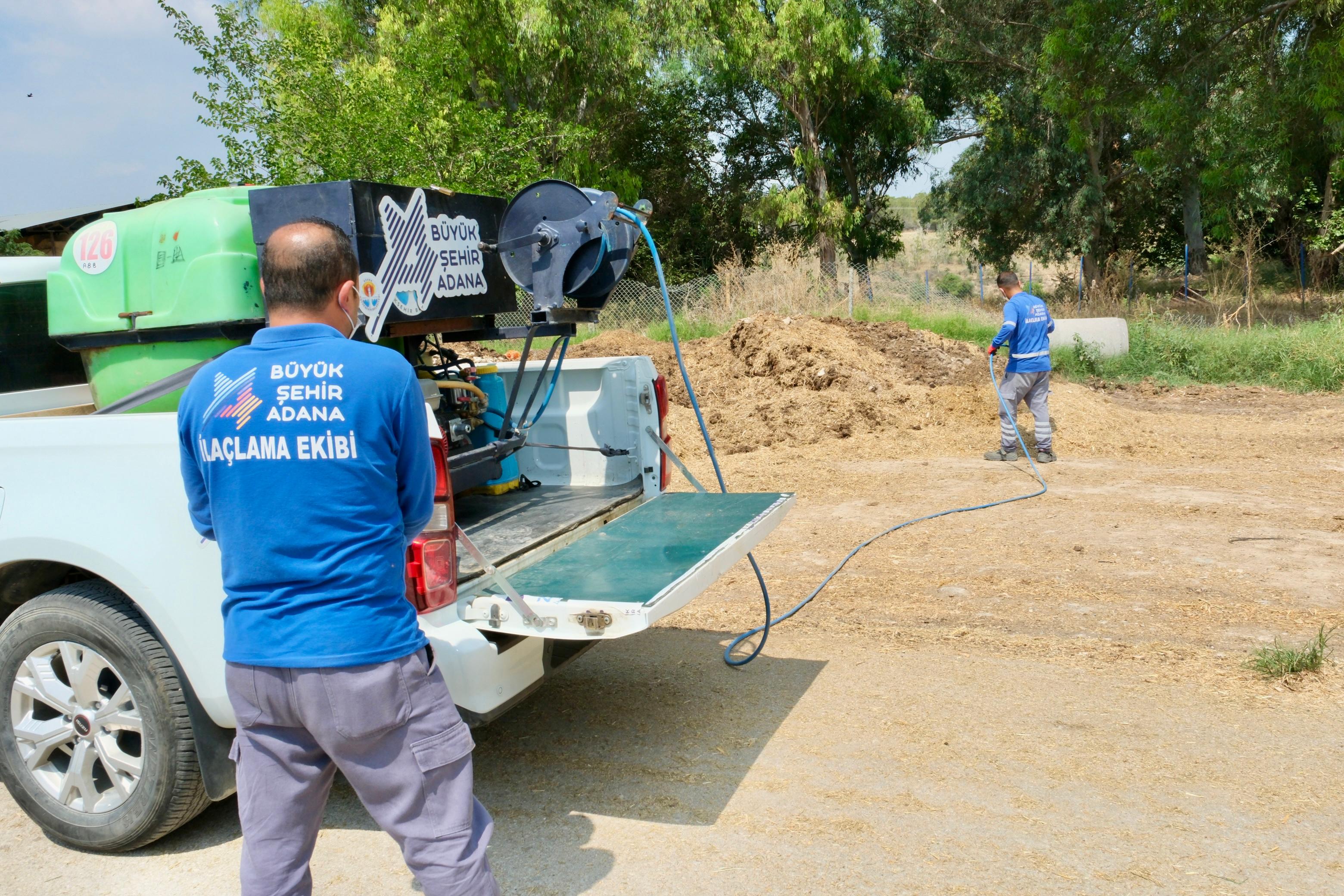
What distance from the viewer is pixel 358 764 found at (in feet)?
7.25

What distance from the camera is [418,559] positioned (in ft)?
9.89

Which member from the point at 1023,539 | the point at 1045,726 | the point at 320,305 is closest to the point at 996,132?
the point at 1023,539

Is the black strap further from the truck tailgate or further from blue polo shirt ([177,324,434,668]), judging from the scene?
blue polo shirt ([177,324,434,668])

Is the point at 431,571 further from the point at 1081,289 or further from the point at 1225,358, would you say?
the point at 1081,289

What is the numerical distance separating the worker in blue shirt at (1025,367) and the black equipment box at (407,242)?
676 centimetres

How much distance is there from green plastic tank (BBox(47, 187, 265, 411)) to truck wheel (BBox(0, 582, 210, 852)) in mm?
977

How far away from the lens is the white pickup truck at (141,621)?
3.05 metres

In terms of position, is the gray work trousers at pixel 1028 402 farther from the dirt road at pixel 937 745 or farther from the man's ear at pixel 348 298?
the man's ear at pixel 348 298

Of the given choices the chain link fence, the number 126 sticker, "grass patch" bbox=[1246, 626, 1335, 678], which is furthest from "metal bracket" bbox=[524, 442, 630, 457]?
the chain link fence

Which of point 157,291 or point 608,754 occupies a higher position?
point 157,291

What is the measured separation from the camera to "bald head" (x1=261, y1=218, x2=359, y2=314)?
A: 223cm

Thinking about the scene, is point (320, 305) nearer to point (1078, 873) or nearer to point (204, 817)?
point (204, 817)

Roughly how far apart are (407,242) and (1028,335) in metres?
7.57

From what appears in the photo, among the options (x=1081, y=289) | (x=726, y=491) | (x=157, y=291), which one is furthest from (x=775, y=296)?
(x=157, y=291)
